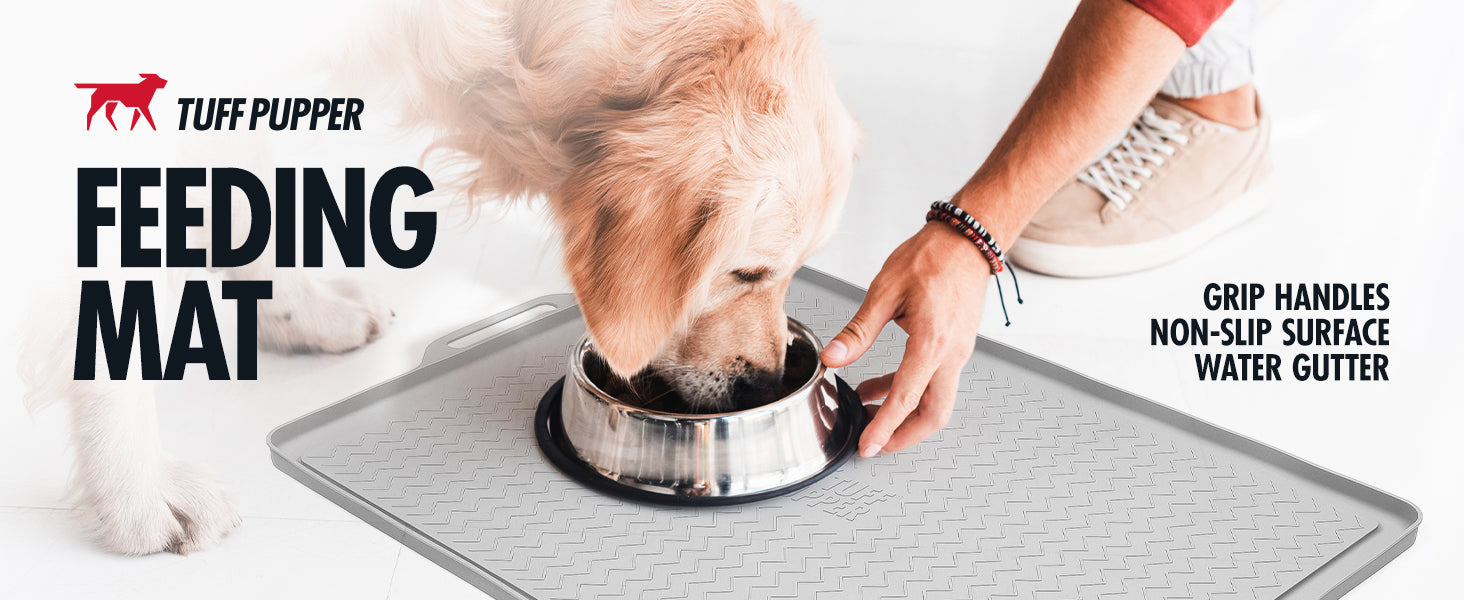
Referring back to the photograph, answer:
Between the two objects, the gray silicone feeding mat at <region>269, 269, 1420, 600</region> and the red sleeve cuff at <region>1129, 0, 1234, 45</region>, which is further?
the red sleeve cuff at <region>1129, 0, 1234, 45</region>

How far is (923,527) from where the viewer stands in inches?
52.1

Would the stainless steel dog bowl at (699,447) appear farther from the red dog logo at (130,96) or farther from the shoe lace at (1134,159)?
the shoe lace at (1134,159)

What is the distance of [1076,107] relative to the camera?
1.46 meters

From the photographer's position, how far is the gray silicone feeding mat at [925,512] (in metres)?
1.24

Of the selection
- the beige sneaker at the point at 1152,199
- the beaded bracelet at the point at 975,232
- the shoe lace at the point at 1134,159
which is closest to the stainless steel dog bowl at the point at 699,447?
the beaded bracelet at the point at 975,232

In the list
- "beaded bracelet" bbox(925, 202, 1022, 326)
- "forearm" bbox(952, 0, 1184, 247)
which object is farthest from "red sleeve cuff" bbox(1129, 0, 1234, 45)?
"beaded bracelet" bbox(925, 202, 1022, 326)

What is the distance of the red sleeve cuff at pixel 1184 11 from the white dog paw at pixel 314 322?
48.2 inches

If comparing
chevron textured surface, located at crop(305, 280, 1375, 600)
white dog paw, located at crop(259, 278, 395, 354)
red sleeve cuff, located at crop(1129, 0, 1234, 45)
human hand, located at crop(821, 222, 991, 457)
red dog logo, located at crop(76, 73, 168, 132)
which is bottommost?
chevron textured surface, located at crop(305, 280, 1375, 600)

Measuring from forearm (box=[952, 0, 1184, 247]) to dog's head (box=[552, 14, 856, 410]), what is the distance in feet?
0.71

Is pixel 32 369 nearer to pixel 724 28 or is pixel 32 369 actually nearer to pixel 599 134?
pixel 599 134

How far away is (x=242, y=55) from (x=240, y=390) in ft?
1.78

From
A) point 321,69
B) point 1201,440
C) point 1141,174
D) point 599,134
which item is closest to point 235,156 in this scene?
point 321,69

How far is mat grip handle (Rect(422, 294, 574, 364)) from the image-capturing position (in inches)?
66.8

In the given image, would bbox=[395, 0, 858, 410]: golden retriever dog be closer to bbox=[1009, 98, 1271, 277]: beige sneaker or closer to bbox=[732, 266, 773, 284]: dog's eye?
bbox=[732, 266, 773, 284]: dog's eye
